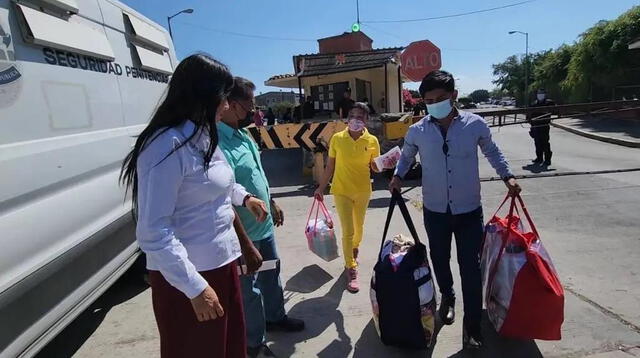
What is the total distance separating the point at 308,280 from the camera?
14.6ft

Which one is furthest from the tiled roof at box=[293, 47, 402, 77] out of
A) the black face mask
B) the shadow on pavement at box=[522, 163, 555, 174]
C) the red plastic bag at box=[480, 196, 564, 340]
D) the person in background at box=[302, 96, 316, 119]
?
the red plastic bag at box=[480, 196, 564, 340]

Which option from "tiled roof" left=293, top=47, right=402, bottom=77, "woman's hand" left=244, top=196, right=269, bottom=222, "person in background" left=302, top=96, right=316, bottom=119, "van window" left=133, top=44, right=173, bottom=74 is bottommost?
"woman's hand" left=244, top=196, right=269, bottom=222

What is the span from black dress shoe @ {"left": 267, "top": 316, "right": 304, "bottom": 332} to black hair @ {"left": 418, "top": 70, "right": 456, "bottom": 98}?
191 cm

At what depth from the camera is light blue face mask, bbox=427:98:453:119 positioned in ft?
10.3

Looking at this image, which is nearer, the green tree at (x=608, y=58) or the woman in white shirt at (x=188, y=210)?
the woman in white shirt at (x=188, y=210)

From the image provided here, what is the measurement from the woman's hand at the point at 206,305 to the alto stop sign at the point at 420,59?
8.42 m

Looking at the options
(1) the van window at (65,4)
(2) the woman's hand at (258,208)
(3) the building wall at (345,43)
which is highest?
(3) the building wall at (345,43)

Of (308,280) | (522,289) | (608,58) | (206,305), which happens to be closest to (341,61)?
(308,280)

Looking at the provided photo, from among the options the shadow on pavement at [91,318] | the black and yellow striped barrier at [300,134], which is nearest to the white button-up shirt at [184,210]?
the shadow on pavement at [91,318]

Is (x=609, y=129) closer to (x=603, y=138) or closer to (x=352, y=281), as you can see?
(x=603, y=138)

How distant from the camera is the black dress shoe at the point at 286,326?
11.2ft

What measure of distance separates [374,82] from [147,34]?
44.1 feet

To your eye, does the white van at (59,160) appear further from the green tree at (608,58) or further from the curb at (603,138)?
the green tree at (608,58)

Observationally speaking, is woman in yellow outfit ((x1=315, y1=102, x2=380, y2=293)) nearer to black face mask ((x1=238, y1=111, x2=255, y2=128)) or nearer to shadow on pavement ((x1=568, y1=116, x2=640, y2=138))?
black face mask ((x1=238, y1=111, x2=255, y2=128))
